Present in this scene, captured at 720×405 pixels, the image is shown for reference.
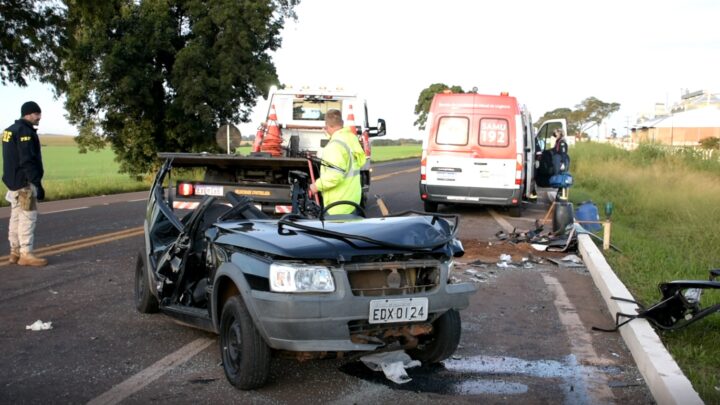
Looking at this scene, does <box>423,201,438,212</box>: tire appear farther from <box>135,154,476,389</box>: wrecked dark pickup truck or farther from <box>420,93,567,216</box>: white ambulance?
<box>135,154,476,389</box>: wrecked dark pickup truck

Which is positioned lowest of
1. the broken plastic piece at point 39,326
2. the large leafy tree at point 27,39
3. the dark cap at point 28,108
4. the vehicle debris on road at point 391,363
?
the broken plastic piece at point 39,326

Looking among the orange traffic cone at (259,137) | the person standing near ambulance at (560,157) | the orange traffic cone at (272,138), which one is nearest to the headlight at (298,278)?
the orange traffic cone at (272,138)

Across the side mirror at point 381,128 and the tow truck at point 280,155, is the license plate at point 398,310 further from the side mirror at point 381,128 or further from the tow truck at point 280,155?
the side mirror at point 381,128

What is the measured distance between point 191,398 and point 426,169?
39.4 feet

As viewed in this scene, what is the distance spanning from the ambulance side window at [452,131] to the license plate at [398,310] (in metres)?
11.6

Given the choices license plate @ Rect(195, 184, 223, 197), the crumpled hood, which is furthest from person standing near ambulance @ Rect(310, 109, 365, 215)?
the crumpled hood

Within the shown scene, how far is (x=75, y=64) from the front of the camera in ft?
96.0

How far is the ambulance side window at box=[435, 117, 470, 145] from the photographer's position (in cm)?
1614

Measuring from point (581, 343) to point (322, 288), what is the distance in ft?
9.18

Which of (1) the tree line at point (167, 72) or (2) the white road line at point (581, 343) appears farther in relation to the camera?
(1) the tree line at point (167, 72)

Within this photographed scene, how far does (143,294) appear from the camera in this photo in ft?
22.8

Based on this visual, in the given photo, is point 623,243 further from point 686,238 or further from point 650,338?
point 650,338

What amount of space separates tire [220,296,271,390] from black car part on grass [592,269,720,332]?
3.27 meters

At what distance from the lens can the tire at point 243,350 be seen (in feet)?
15.3
